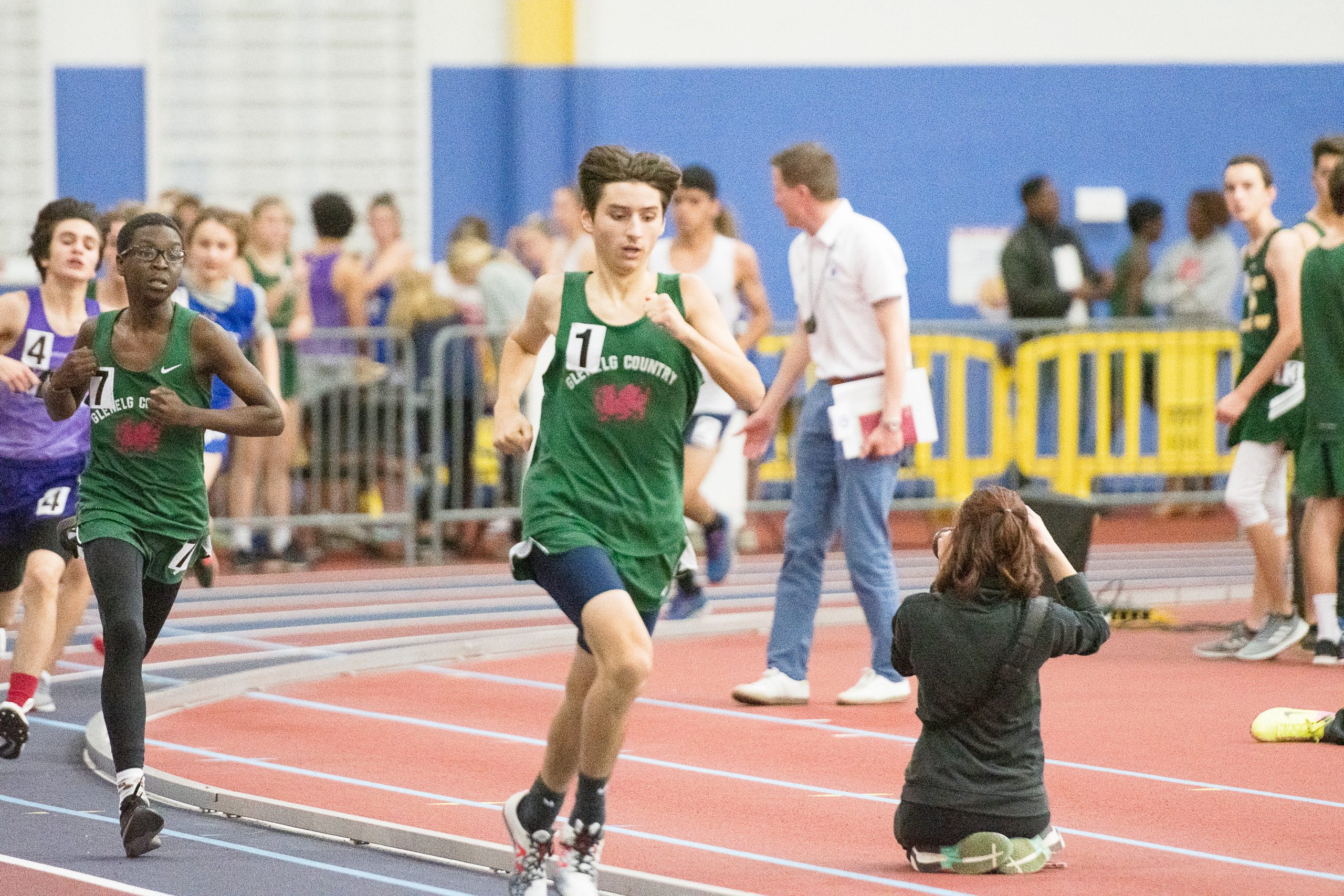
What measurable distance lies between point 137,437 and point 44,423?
1970 millimetres

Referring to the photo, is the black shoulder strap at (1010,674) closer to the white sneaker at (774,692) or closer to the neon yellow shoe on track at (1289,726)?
the neon yellow shoe on track at (1289,726)

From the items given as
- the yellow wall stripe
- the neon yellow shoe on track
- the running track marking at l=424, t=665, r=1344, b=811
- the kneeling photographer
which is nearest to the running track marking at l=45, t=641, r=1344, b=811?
the running track marking at l=424, t=665, r=1344, b=811

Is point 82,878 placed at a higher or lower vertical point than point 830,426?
lower

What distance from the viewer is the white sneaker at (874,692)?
29.1 feet

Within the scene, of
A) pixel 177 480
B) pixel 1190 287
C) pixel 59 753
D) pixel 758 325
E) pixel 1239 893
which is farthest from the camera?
pixel 1190 287

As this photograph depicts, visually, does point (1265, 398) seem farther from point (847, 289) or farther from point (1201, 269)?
point (1201, 269)

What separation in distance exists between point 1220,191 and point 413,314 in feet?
24.4

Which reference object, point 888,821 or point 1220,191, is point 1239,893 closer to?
point 888,821

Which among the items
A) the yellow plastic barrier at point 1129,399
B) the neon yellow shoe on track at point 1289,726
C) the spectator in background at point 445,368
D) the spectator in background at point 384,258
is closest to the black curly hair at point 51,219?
the neon yellow shoe on track at point 1289,726

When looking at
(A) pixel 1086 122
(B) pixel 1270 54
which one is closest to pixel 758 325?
(A) pixel 1086 122

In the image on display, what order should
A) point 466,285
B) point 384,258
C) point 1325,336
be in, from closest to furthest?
point 1325,336
point 384,258
point 466,285

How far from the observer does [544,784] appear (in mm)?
5684

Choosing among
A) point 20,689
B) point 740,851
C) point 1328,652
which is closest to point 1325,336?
point 1328,652

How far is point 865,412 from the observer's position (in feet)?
28.3
